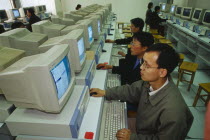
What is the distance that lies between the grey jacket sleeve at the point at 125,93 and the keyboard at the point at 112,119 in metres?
0.08

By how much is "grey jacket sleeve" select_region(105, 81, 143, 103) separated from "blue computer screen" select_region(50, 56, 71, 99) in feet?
1.58

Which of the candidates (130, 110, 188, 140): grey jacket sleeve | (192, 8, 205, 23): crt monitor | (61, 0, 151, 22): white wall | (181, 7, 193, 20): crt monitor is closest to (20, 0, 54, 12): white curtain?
(61, 0, 151, 22): white wall

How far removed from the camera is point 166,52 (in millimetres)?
1008

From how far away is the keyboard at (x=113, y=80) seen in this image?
1825 mm

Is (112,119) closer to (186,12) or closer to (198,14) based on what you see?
(198,14)

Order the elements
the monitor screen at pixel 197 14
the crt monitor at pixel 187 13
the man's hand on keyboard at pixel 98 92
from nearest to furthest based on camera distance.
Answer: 1. the man's hand on keyboard at pixel 98 92
2. the monitor screen at pixel 197 14
3. the crt monitor at pixel 187 13

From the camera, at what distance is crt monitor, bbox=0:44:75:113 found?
2.64 feet

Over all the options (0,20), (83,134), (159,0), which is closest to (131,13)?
(159,0)

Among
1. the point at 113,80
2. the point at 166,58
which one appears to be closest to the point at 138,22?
the point at 113,80

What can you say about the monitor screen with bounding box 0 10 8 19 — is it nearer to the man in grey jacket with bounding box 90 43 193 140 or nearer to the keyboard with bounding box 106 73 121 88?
the keyboard with bounding box 106 73 121 88

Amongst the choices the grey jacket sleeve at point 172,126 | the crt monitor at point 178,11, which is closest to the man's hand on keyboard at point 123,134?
the grey jacket sleeve at point 172,126

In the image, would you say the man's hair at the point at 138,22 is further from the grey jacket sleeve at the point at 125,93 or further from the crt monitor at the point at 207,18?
the crt monitor at the point at 207,18

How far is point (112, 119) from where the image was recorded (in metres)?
1.30

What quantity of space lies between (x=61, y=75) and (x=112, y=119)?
2.04ft
